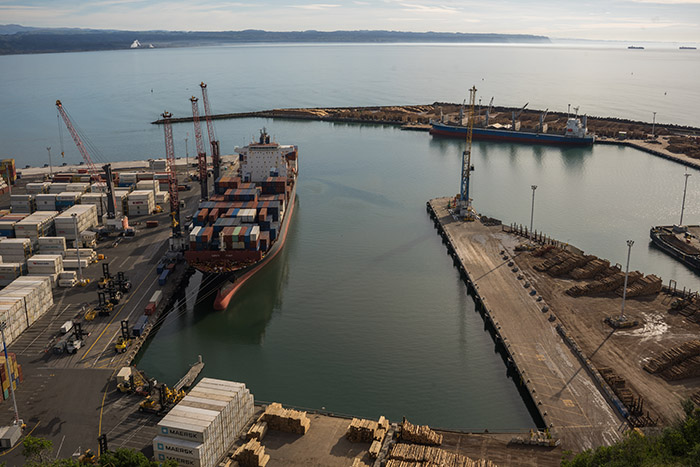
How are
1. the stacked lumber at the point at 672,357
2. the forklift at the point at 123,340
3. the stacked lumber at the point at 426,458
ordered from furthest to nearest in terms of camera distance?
the forklift at the point at 123,340 < the stacked lumber at the point at 672,357 < the stacked lumber at the point at 426,458

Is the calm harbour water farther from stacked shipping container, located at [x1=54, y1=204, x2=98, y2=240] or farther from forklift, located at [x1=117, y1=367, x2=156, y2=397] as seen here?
stacked shipping container, located at [x1=54, y1=204, x2=98, y2=240]

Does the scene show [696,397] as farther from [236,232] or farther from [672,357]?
[236,232]

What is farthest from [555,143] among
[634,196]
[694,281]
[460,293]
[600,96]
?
[600,96]

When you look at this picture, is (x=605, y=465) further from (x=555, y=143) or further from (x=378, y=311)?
(x=555, y=143)

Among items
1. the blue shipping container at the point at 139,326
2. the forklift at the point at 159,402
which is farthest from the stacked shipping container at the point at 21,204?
the forklift at the point at 159,402

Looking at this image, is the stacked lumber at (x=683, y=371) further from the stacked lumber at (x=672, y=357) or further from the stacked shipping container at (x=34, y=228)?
the stacked shipping container at (x=34, y=228)
